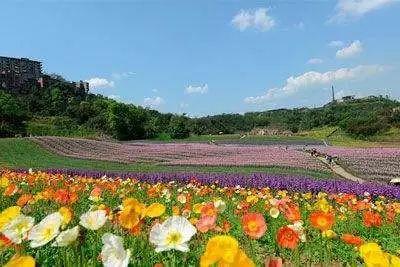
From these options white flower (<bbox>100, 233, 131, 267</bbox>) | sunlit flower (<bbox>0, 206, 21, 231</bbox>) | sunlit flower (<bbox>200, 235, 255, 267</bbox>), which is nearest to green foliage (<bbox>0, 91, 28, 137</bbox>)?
sunlit flower (<bbox>0, 206, 21, 231</bbox>)

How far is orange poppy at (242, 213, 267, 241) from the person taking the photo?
8.94 ft

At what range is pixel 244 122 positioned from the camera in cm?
13600

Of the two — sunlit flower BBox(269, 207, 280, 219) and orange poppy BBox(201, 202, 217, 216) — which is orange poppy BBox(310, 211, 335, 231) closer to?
orange poppy BBox(201, 202, 217, 216)

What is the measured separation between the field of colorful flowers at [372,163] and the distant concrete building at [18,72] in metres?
97.9

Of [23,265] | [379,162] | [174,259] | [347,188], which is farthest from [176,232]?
[379,162]

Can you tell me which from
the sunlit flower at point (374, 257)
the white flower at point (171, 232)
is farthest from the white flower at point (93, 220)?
the sunlit flower at point (374, 257)

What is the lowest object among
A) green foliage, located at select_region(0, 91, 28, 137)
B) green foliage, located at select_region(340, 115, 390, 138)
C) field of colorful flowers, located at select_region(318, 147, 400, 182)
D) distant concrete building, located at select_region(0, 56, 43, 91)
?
field of colorful flowers, located at select_region(318, 147, 400, 182)

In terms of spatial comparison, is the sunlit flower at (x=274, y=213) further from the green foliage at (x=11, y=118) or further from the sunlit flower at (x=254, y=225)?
the green foliage at (x=11, y=118)

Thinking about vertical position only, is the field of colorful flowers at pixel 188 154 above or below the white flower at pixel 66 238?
below

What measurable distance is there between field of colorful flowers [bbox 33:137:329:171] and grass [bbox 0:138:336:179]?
0.86m

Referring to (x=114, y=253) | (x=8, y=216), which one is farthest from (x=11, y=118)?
(x=114, y=253)

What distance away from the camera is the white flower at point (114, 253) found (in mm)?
1986

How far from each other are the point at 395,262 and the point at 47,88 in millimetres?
129859

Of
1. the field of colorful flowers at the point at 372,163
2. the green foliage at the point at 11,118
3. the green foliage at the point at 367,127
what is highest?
the green foliage at the point at 11,118
